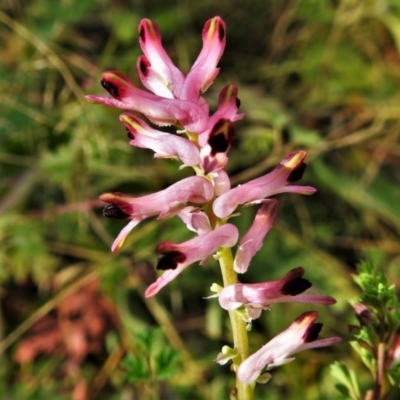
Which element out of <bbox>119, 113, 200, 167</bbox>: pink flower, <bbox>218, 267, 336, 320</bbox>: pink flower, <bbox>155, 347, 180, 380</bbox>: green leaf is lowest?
<bbox>155, 347, 180, 380</bbox>: green leaf

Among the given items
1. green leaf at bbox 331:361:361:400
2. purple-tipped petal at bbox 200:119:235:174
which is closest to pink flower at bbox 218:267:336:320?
purple-tipped petal at bbox 200:119:235:174

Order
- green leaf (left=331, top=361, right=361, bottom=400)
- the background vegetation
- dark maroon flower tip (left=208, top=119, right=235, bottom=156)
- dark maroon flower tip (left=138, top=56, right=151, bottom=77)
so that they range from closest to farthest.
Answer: dark maroon flower tip (left=208, top=119, right=235, bottom=156)
dark maroon flower tip (left=138, top=56, right=151, bottom=77)
green leaf (left=331, top=361, right=361, bottom=400)
the background vegetation

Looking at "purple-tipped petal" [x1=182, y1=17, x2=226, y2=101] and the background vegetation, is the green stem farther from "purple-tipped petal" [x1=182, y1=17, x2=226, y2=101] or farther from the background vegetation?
the background vegetation

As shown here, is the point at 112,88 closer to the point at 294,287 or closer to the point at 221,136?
the point at 221,136

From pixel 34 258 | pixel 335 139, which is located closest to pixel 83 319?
pixel 34 258

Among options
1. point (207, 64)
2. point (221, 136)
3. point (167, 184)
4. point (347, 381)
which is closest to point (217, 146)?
point (221, 136)

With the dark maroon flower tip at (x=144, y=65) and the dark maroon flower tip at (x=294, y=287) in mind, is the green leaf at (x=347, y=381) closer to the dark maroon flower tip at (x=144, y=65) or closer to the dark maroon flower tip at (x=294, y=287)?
the dark maroon flower tip at (x=294, y=287)

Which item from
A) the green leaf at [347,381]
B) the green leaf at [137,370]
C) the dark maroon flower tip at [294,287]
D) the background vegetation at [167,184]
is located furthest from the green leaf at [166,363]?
the background vegetation at [167,184]
